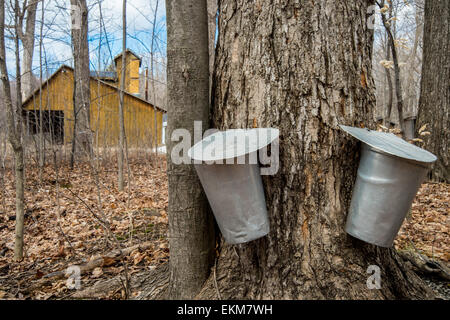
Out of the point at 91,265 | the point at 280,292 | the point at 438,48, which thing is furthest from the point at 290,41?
the point at 438,48

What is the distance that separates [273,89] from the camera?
56.9 inches

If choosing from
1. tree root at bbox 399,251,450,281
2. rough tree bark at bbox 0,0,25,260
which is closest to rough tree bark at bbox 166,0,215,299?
tree root at bbox 399,251,450,281

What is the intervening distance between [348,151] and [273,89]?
520mm

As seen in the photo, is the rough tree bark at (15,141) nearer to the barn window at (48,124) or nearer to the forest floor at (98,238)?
the forest floor at (98,238)

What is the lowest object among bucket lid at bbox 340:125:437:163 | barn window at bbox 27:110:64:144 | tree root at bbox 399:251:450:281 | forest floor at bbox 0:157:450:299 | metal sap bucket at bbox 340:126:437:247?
forest floor at bbox 0:157:450:299

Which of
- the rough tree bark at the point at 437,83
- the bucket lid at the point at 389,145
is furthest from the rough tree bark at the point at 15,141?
the rough tree bark at the point at 437,83

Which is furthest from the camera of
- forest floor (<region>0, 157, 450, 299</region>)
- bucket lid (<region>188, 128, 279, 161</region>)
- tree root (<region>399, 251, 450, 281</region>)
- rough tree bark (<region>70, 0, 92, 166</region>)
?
rough tree bark (<region>70, 0, 92, 166</region>)

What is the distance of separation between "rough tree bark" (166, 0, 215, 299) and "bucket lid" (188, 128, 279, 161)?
0.31 meters

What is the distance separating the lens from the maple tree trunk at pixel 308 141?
140cm

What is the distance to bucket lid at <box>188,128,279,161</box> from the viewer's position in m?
1.16

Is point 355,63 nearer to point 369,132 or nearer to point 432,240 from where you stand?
point 369,132

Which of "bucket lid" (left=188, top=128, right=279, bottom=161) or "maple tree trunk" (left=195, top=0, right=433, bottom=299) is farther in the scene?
"maple tree trunk" (left=195, top=0, right=433, bottom=299)

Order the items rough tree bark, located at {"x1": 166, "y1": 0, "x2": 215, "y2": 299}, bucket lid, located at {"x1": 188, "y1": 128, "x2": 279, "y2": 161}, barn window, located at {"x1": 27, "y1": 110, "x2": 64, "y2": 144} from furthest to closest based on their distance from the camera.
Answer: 1. barn window, located at {"x1": 27, "y1": 110, "x2": 64, "y2": 144}
2. rough tree bark, located at {"x1": 166, "y1": 0, "x2": 215, "y2": 299}
3. bucket lid, located at {"x1": 188, "y1": 128, "x2": 279, "y2": 161}

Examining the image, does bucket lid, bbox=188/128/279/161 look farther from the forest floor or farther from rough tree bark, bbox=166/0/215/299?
the forest floor
